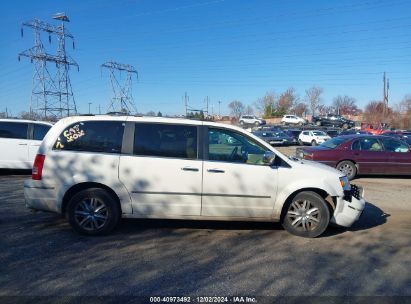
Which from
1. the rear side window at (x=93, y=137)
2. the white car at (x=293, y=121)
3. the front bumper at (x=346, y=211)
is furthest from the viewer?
the white car at (x=293, y=121)

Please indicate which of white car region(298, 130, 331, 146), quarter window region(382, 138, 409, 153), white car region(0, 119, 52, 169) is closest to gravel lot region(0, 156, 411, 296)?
white car region(0, 119, 52, 169)

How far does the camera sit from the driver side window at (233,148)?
5.31m

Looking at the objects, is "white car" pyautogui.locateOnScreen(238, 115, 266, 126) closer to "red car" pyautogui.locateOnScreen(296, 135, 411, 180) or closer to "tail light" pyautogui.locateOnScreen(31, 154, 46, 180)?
"red car" pyautogui.locateOnScreen(296, 135, 411, 180)

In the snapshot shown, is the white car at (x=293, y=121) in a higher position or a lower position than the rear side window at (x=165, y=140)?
higher

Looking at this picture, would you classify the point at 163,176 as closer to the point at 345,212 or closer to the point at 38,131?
the point at 345,212

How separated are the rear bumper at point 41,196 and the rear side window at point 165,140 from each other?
1.35 meters

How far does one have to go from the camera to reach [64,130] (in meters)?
5.37

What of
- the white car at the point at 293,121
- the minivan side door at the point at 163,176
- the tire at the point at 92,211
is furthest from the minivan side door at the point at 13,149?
the white car at the point at 293,121

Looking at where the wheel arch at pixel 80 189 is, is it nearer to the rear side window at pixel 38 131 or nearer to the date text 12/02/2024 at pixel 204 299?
the date text 12/02/2024 at pixel 204 299

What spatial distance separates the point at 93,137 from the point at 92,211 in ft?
3.56

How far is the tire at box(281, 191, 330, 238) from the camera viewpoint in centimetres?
535

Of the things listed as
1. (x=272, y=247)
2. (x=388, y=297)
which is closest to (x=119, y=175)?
(x=272, y=247)

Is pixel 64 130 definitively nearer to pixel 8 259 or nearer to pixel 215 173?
pixel 8 259

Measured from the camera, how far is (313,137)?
37.2 m
